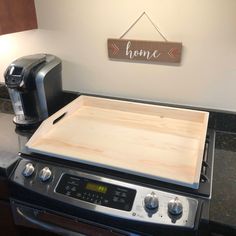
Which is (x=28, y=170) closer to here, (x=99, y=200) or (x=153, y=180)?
(x=99, y=200)

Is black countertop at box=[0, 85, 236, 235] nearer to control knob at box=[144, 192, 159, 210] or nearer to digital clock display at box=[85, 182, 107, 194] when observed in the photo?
control knob at box=[144, 192, 159, 210]

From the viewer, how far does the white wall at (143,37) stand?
1068 mm

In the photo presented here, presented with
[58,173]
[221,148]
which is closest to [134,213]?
[58,173]

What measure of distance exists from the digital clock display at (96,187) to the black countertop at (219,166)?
0.29 metres

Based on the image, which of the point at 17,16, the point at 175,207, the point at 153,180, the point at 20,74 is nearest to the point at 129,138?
the point at 153,180

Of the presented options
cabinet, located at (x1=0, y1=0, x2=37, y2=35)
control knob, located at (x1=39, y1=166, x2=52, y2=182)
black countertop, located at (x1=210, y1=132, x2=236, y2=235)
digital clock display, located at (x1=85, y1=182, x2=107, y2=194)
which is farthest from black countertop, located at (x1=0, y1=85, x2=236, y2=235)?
cabinet, located at (x1=0, y1=0, x2=37, y2=35)

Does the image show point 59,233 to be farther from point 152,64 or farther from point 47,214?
point 152,64

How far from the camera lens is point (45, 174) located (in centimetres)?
87

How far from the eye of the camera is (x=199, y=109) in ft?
3.86

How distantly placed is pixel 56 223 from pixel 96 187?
0.67 feet

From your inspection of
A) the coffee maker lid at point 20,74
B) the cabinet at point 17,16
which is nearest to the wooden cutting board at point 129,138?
the coffee maker lid at point 20,74

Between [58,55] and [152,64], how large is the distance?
1.61 ft

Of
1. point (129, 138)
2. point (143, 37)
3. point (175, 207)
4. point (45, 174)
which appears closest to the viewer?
point (175, 207)

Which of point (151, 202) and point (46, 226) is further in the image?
point (46, 226)
